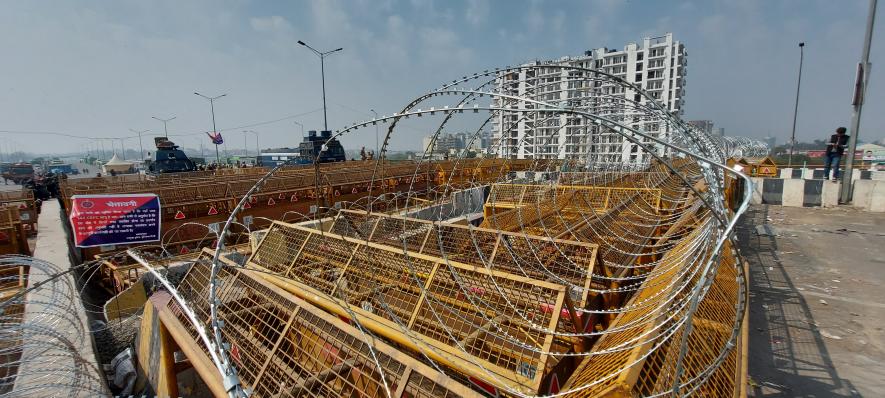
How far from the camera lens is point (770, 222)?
1326 cm

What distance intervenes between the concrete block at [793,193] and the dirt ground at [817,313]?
5158mm

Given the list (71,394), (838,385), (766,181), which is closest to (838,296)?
(838,385)

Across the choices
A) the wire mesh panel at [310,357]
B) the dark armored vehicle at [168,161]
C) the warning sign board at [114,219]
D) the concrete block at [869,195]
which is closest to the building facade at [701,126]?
the wire mesh panel at [310,357]

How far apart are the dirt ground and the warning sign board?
12.0 metres

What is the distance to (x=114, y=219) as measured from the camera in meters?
8.62

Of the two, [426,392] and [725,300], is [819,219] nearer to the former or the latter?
[725,300]

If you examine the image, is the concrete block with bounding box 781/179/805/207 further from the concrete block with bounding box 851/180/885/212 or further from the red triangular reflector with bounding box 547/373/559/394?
the red triangular reflector with bounding box 547/373/559/394

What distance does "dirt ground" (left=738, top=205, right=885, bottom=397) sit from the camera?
4.39m

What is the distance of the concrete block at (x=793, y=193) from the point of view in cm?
1620

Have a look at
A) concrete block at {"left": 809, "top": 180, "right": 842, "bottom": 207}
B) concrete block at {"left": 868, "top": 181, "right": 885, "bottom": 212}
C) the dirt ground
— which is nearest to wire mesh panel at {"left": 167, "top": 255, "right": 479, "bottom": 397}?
the dirt ground

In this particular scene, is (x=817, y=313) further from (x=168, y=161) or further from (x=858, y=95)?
(x=168, y=161)

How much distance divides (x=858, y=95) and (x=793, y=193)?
4845 mm

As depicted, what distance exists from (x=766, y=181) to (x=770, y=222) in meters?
5.22

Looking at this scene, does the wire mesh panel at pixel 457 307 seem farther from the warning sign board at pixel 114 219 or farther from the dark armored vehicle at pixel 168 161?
the dark armored vehicle at pixel 168 161
